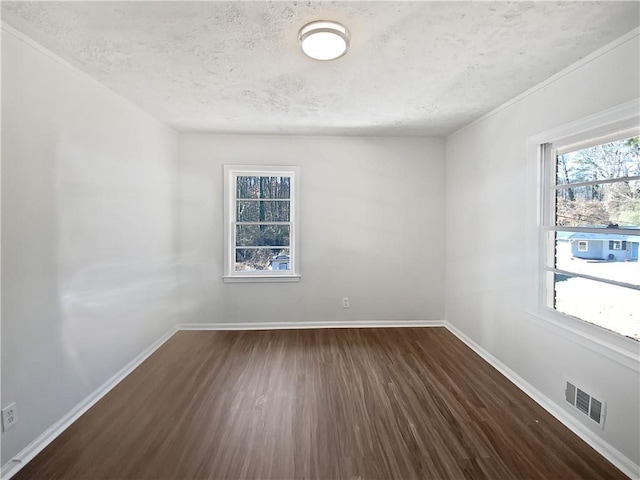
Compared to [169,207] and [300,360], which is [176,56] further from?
[300,360]

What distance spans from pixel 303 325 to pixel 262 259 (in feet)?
3.46

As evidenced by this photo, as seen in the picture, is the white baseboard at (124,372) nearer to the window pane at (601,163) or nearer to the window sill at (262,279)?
the window sill at (262,279)

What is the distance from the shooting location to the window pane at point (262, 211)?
153 inches

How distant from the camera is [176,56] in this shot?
76.0 inches

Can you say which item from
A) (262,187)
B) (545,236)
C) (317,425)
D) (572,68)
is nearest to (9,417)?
(317,425)

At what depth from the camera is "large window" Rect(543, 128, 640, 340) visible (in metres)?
1.79

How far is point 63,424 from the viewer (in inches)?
78.5

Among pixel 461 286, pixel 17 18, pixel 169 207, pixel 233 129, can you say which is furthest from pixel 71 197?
pixel 461 286

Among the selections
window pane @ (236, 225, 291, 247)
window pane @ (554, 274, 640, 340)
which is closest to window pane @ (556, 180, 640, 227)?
window pane @ (554, 274, 640, 340)

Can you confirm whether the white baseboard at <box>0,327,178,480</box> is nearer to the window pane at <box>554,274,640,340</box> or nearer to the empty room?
the empty room

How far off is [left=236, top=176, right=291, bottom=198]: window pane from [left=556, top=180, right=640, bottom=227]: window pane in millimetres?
2913

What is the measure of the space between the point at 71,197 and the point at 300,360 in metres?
2.41

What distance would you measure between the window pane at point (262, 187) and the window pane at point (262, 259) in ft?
2.42

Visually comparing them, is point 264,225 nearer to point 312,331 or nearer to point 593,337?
point 312,331
